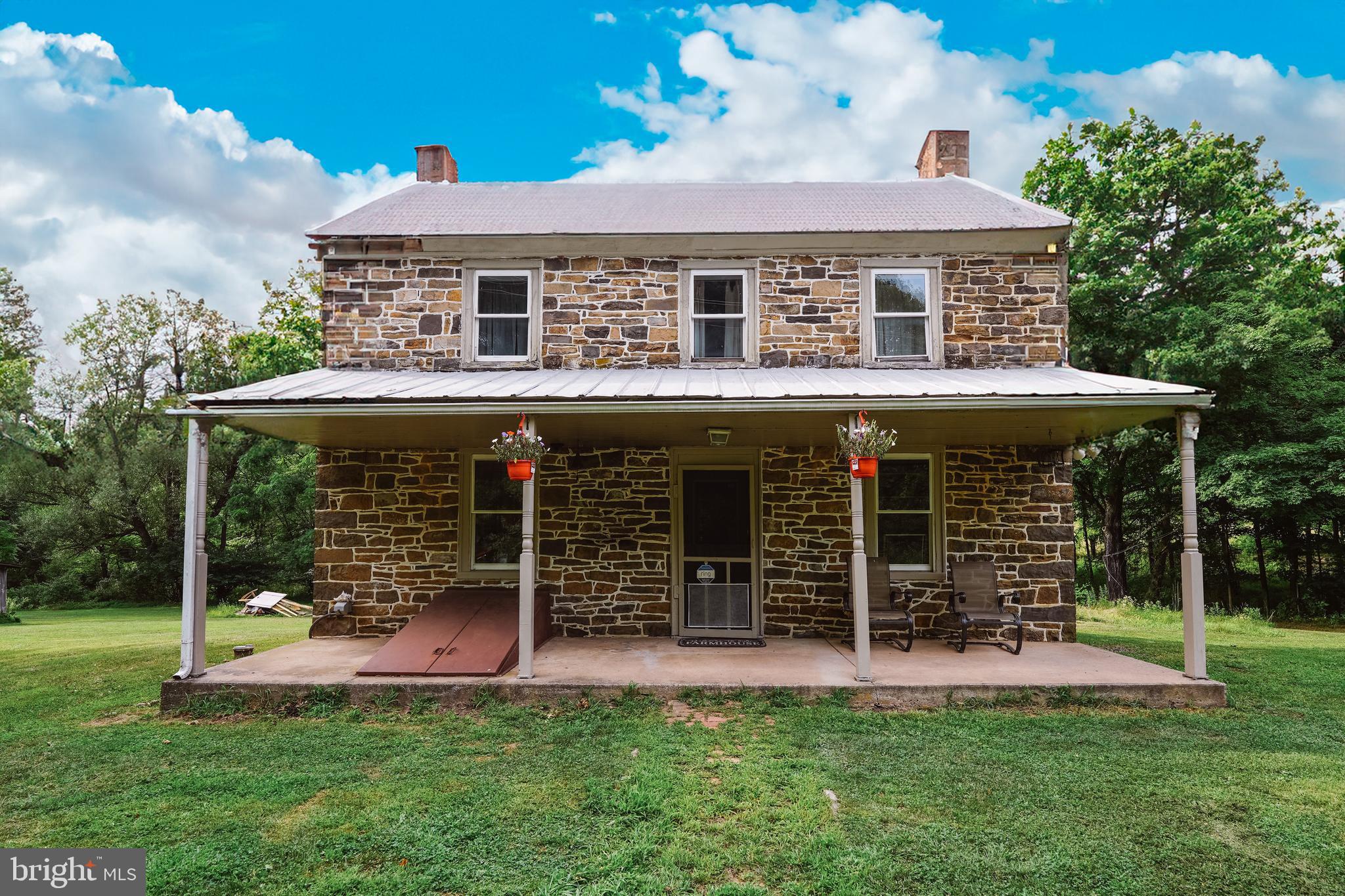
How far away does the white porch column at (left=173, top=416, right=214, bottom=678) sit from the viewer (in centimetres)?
591

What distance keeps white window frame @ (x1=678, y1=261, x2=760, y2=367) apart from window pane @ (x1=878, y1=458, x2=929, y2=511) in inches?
87.1

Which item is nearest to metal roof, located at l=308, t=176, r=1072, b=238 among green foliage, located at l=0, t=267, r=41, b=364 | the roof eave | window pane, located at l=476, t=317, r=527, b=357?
window pane, located at l=476, t=317, r=527, b=357

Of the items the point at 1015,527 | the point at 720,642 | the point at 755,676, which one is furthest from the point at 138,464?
the point at 1015,527

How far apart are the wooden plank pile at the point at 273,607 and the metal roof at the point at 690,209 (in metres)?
11.8

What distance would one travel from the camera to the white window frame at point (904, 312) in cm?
817

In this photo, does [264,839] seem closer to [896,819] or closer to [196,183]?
[896,819]

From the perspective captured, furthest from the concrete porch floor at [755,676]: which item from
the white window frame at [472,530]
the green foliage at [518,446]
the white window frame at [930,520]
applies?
the green foliage at [518,446]

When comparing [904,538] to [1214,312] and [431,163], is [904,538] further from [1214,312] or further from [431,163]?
[1214,312]

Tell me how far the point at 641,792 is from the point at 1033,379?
578 cm

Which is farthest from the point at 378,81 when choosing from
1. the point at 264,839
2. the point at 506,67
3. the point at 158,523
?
the point at 264,839

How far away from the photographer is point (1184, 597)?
238 inches

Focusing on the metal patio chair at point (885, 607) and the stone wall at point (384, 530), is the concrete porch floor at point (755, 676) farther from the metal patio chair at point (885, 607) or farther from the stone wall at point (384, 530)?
the stone wall at point (384, 530)

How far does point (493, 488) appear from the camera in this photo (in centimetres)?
844

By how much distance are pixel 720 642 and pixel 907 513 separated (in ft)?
9.17
